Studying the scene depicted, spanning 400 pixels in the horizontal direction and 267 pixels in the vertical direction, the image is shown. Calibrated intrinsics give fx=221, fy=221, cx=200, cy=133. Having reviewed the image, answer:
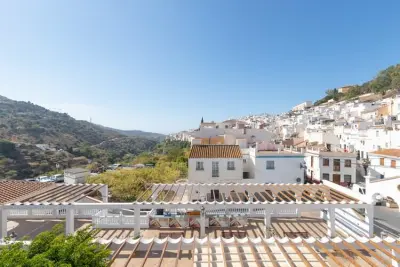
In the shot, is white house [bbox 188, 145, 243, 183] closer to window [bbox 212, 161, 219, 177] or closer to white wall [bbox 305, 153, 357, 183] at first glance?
window [bbox 212, 161, 219, 177]

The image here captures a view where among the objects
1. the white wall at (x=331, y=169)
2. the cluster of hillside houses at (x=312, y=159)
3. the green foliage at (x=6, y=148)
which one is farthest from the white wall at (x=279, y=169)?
the green foliage at (x=6, y=148)

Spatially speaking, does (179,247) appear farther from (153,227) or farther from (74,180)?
(74,180)

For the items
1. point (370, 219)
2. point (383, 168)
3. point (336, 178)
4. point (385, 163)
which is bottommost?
point (336, 178)

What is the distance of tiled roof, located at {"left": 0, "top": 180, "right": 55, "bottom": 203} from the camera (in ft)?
37.7

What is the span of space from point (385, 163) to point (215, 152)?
20100mm

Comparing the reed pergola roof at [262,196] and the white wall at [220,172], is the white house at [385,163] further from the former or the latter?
the white wall at [220,172]

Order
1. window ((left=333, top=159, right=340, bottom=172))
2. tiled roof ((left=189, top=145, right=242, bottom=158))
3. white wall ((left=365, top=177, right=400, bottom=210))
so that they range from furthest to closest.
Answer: window ((left=333, top=159, right=340, bottom=172))
tiled roof ((left=189, top=145, right=242, bottom=158))
white wall ((left=365, top=177, right=400, bottom=210))

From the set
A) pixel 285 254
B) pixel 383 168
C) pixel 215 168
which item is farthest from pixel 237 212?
pixel 383 168

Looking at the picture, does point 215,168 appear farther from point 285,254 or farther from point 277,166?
point 285,254

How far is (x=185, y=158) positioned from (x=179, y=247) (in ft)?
96.8

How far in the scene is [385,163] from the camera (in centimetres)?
2527

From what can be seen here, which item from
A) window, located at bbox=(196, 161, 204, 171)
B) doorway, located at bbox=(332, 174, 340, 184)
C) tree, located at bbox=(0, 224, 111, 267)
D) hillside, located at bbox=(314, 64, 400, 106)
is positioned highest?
hillside, located at bbox=(314, 64, 400, 106)

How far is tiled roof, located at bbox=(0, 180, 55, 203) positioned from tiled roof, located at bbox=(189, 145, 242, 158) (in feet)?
39.1

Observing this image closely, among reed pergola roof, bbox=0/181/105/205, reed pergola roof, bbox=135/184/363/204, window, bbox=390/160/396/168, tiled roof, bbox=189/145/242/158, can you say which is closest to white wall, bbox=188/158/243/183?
tiled roof, bbox=189/145/242/158
